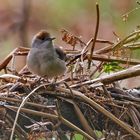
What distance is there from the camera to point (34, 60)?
1408 mm

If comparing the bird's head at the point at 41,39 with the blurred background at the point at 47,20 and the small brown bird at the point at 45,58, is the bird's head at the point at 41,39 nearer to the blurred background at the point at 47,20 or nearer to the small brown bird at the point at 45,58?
the small brown bird at the point at 45,58

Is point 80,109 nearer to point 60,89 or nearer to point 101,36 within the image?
point 60,89

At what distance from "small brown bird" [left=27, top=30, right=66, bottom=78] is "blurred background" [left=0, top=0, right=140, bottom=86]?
1029 millimetres

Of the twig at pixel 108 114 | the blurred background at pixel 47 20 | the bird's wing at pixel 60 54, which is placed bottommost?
the blurred background at pixel 47 20

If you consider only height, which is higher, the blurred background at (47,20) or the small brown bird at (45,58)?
the small brown bird at (45,58)

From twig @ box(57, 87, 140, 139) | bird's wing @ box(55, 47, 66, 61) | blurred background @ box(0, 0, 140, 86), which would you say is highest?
bird's wing @ box(55, 47, 66, 61)

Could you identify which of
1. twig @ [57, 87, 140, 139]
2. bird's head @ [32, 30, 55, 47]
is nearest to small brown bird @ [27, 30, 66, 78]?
bird's head @ [32, 30, 55, 47]

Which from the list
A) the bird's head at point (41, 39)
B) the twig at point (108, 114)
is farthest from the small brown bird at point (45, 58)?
the twig at point (108, 114)

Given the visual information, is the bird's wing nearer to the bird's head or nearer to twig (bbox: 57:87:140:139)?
the bird's head

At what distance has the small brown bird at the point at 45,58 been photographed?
135 centimetres

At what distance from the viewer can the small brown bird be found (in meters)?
1.35

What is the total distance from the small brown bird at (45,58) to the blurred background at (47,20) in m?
1.03

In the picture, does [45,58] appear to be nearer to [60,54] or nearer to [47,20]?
[60,54]

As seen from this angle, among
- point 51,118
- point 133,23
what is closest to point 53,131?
point 51,118
